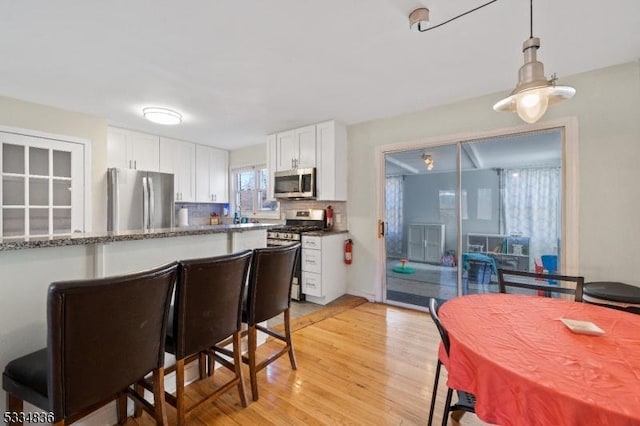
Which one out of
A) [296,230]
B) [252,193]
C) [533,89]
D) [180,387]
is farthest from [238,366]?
[252,193]

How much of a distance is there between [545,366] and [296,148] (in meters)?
3.82

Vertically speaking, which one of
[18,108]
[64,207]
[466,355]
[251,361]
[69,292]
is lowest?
[251,361]

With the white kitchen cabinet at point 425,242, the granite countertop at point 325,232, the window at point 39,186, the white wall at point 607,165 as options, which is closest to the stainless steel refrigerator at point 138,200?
the window at point 39,186

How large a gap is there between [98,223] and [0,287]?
9.71ft

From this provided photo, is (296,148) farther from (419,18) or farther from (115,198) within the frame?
(419,18)

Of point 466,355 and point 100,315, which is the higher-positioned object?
point 100,315

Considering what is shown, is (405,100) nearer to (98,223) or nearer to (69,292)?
(69,292)

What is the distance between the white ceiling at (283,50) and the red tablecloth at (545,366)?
5.99ft

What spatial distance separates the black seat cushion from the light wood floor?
2.38ft

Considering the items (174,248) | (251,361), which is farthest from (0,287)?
(251,361)

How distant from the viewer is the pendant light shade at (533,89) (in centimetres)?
→ 142

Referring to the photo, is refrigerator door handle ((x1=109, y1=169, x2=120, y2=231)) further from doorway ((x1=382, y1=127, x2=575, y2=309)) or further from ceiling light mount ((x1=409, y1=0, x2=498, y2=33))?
ceiling light mount ((x1=409, y1=0, x2=498, y2=33))

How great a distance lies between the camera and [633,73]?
243cm

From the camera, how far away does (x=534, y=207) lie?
3.26m
